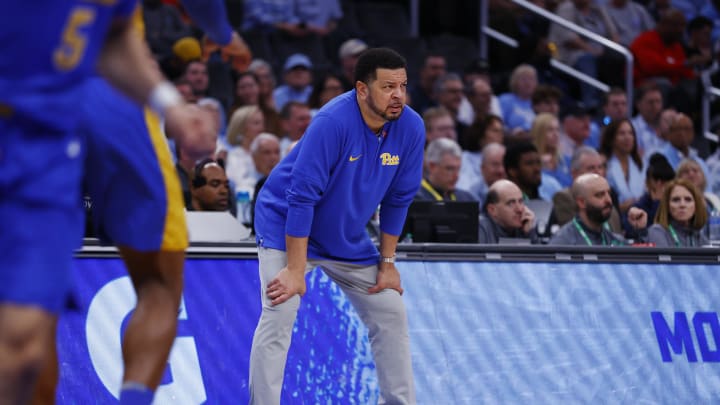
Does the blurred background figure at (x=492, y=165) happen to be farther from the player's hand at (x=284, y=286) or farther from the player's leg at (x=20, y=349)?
the player's leg at (x=20, y=349)

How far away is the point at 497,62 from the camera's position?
14.5 metres

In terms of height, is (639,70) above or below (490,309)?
above

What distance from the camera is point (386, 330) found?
18.6 feet

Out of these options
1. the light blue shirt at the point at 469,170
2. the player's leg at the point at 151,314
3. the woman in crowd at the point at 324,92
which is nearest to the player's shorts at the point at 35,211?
the player's leg at the point at 151,314

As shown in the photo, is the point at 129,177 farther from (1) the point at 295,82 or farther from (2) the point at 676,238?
(1) the point at 295,82

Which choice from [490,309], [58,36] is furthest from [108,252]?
[58,36]

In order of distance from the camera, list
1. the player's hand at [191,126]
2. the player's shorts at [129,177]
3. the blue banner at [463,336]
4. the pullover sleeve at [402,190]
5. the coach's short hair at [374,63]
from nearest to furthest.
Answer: the player's hand at [191,126] → the player's shorts at [129,177] → the coach's short hair at [374,63] → the pullover sleeve at [402,190] → the blue banner at [463,336]

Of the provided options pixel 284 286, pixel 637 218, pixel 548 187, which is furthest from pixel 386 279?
pixel 548 187

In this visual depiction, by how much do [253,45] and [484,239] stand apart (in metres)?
5.33

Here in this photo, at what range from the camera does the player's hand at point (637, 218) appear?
8.66 meters

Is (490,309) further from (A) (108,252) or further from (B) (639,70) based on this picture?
(B) (639,70)

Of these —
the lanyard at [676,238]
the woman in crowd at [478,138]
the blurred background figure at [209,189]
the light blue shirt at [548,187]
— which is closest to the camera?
the blurred background figure at [209,189]

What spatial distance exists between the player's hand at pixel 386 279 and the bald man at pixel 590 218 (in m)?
2.13

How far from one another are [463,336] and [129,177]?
10.1 feet
